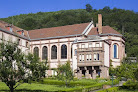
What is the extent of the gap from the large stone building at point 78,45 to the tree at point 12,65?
26548mm

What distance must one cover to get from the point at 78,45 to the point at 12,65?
112 feet

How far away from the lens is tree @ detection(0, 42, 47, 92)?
2533cm

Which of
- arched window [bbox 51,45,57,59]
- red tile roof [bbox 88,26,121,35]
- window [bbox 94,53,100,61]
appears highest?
red tile roof [bbox 88,26,121,35]

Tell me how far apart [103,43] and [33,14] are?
355ft

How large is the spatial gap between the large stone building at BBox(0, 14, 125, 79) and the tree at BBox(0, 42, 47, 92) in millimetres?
26548

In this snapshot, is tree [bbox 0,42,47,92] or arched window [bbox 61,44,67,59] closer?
tree [bbox 0,42,47,92]

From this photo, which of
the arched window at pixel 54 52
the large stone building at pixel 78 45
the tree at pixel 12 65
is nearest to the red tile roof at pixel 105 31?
the large stone building at pixel 78 45

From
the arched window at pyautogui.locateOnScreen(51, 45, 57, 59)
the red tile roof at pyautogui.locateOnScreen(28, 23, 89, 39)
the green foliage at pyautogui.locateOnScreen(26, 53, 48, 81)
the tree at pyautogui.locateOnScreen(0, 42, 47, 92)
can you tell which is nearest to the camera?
the tree at pyautogui.locateOnScreen(0, 42, 47, 92)

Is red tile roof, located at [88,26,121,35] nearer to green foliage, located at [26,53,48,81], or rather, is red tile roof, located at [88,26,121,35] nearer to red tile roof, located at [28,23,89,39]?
red tile roof, located at [28,23,89,39]

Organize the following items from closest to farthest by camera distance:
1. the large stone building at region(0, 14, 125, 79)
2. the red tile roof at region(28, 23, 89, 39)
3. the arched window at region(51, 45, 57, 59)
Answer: the large stone building at region(0, 14, 125, 79), the red tile roof at region(28, 23, 89, 39), the arched window at region(51, 45, 57, 59)

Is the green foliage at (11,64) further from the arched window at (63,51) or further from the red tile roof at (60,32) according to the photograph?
the red tile roof at (60,32)

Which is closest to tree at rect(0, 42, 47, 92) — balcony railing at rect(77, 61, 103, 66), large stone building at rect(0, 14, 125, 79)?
large stone building at rect(0, 14, 125, 79)

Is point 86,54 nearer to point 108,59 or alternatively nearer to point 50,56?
point 108,59

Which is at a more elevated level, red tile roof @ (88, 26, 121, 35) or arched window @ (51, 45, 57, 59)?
red tile roof @ (88, 26, 121, 35)
